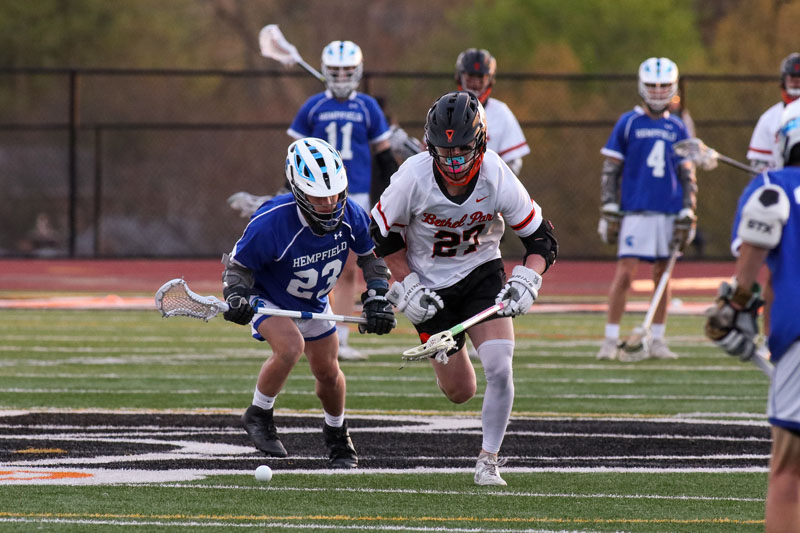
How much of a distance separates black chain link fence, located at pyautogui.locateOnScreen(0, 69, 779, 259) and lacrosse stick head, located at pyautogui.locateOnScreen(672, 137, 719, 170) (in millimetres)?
12018

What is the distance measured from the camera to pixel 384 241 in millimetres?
6984

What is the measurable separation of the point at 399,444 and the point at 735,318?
344 cm

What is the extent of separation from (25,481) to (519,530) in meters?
2.24

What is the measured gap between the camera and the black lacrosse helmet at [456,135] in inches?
257

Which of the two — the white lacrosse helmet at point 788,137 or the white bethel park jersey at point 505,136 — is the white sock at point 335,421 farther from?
the white bethel park jersey at point 505,136

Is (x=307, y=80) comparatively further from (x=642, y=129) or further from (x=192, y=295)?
(x=192, y=295)

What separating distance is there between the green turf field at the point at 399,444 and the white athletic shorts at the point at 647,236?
86 centimetres

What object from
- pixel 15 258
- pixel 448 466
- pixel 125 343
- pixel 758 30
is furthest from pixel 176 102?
pixel 448 466

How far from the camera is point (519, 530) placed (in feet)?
18.5

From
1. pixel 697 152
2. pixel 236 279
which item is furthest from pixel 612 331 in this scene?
pixel 236 279

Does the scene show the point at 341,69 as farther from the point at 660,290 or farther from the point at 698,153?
the point at 660,290

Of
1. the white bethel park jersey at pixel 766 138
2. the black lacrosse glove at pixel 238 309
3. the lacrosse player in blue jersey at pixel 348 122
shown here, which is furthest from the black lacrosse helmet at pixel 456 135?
the lacrosse player in blue jersey at pixel 348 122

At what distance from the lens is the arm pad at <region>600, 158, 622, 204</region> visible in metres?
12.2

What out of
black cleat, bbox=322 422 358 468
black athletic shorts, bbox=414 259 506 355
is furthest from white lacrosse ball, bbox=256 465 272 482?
black athletic shorts, bbox=414 259 506 355
